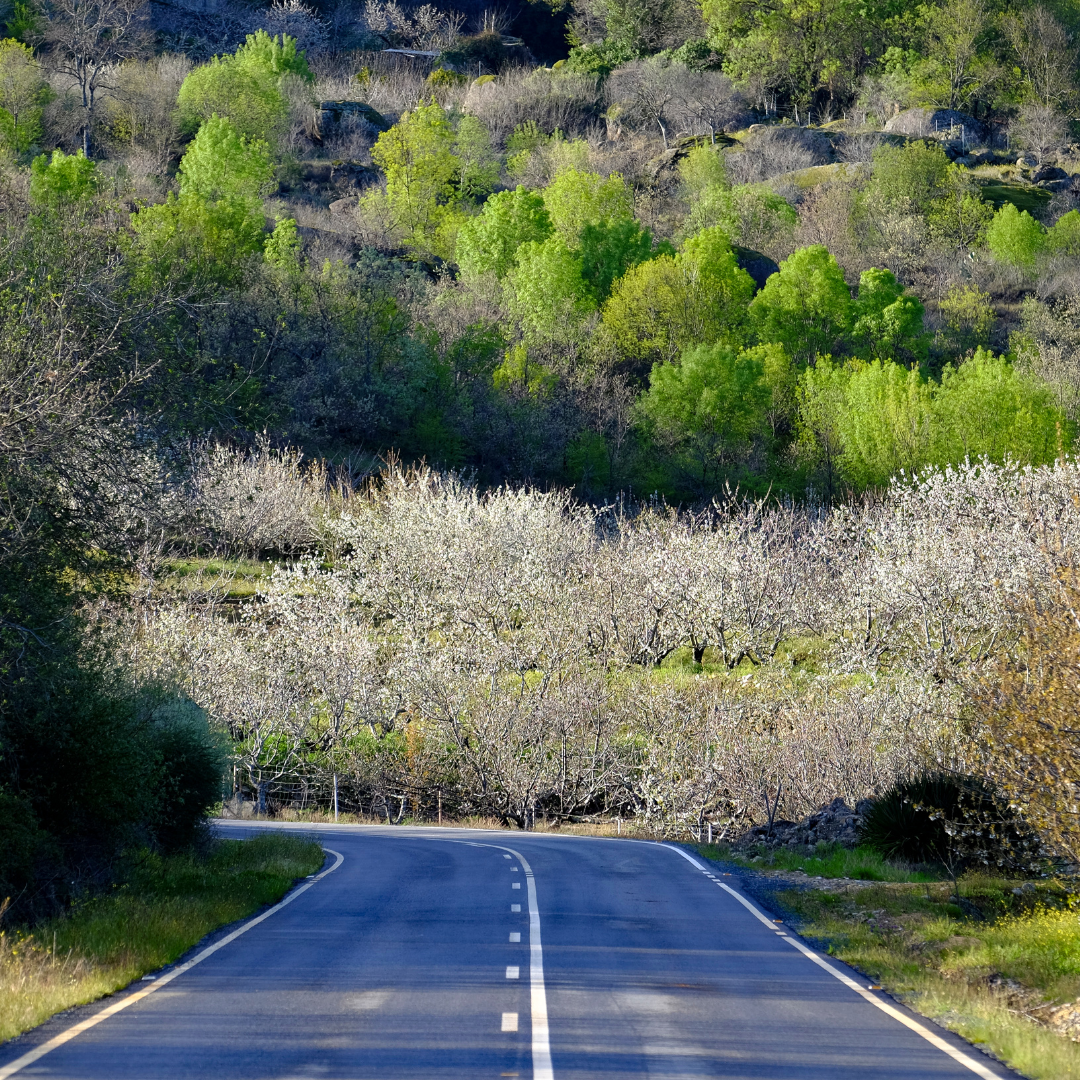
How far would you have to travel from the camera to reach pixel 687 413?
6894cm

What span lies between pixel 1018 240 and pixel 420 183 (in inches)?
1653

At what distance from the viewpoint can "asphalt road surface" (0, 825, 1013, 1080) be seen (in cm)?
809

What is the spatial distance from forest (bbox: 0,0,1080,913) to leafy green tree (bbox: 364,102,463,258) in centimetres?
30

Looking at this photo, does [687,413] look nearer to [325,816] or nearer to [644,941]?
[325,816]

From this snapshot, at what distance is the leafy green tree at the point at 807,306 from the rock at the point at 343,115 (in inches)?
1713

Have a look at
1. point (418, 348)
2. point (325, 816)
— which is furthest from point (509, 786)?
point (418, 348)

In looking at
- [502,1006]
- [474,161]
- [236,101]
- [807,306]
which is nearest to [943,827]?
[502,1006]

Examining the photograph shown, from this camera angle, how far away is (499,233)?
81125mm

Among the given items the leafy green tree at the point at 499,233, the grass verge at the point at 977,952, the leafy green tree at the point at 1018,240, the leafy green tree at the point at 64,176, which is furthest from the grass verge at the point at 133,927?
the leafy green tree at the point at 1018,240

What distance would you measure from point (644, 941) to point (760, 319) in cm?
6767

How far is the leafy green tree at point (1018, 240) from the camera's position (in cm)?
8819

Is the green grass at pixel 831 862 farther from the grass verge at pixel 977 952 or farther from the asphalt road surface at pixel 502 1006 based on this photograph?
the asphalt road surface at pixel 502 1006

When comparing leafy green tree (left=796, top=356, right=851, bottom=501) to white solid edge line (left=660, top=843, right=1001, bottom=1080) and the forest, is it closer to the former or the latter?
the forest

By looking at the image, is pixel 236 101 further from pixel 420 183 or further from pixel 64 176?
pixel 64 176
